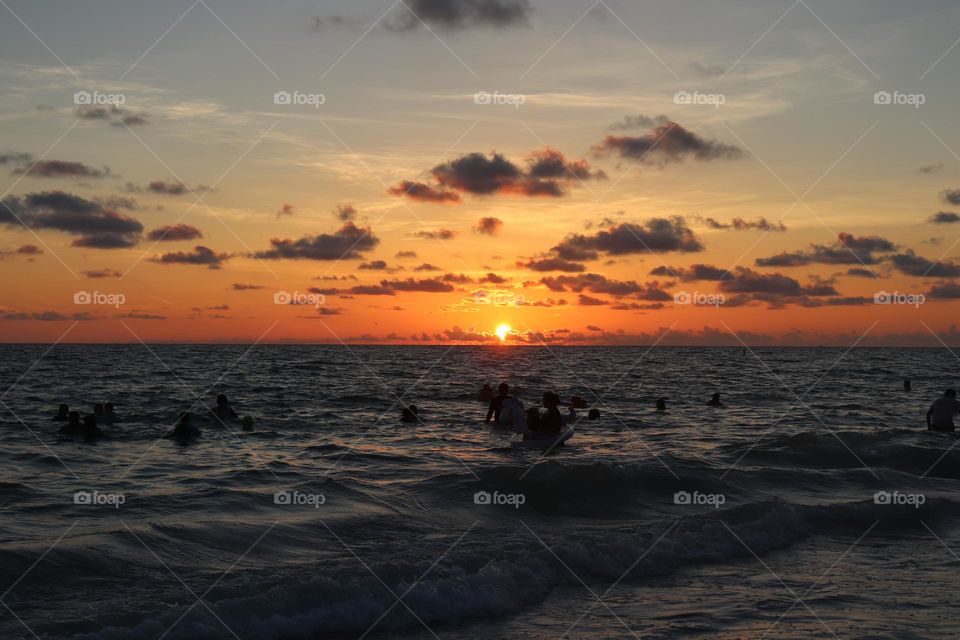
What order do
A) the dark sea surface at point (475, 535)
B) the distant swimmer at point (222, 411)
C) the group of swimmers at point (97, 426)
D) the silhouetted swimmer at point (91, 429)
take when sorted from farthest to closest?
1. the distant swimmer at point (222, 411)
2. the silhouetted swimmer at point (91, 429)
3. the group of swimmers at point (97, 426)
4. the dark sea surface at point (475, 535)

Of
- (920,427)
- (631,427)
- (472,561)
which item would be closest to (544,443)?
(631,427)

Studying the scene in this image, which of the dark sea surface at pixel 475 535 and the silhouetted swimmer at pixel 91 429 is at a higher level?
the silhouetted swimmer at pixel 91 429

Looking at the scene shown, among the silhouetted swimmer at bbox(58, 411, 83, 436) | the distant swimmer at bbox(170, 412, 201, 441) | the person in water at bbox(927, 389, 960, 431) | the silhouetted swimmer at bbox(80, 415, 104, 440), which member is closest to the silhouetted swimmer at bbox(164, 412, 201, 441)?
the distant swimmer at bbox(170, 412, 201, 441)

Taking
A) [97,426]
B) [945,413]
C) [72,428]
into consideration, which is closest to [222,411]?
[97,426]

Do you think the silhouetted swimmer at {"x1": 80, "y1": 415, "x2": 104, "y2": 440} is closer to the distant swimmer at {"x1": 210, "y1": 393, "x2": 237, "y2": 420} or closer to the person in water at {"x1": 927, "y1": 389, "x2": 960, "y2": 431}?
the distant swimmer at {"x1": 210, "y1": 393, "x2": 237, "y2": 420}

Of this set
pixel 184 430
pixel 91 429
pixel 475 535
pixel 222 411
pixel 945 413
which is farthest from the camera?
pixel 222 411

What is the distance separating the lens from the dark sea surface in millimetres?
11094

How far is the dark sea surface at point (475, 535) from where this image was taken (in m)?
11.1

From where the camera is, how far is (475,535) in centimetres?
1560

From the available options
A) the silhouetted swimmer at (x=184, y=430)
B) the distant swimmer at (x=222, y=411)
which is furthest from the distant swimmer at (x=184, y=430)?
the distant swimmer at (x=222, y=411)

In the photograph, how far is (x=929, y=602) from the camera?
1171cm

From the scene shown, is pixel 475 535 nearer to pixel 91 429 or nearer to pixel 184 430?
pixel 184 430

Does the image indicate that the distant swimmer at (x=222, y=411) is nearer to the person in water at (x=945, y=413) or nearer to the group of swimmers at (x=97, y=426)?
the group of swimmers at (x=97, y=426)

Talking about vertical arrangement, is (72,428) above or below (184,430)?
above
